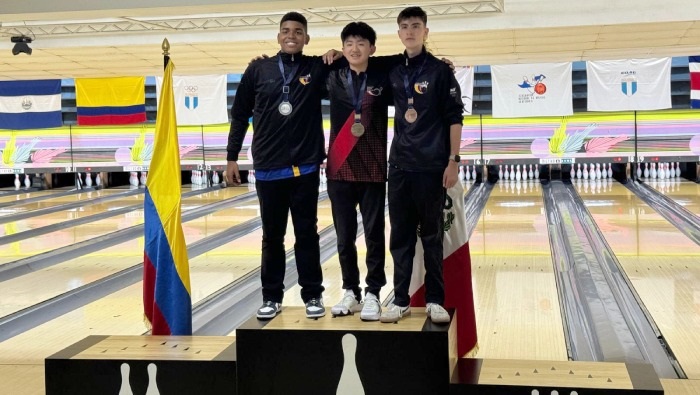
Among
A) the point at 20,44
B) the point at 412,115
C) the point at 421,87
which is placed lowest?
the point at 412,115

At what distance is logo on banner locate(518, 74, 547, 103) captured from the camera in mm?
9539

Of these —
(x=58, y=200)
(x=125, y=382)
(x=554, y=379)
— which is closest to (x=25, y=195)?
(x=58, y=200)

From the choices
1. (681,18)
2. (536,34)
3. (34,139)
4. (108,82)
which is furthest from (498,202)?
(34,139)

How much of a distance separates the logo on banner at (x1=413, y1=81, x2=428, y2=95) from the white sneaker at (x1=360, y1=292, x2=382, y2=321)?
786 mm

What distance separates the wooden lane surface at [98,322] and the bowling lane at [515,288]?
67.1 inches

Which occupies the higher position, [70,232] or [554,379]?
[70,232]

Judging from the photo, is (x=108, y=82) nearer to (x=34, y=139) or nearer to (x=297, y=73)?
(x=34, y=139)

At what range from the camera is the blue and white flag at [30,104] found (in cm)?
1041

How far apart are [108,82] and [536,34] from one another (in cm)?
551

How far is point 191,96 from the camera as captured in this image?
10594mm

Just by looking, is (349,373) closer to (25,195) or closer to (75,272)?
(75,272)

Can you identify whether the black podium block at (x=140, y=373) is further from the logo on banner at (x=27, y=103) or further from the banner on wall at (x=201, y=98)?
the logo on banner at (x=27, y=103)

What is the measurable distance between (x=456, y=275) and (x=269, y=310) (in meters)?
0.80

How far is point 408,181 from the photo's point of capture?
3.10 metres
